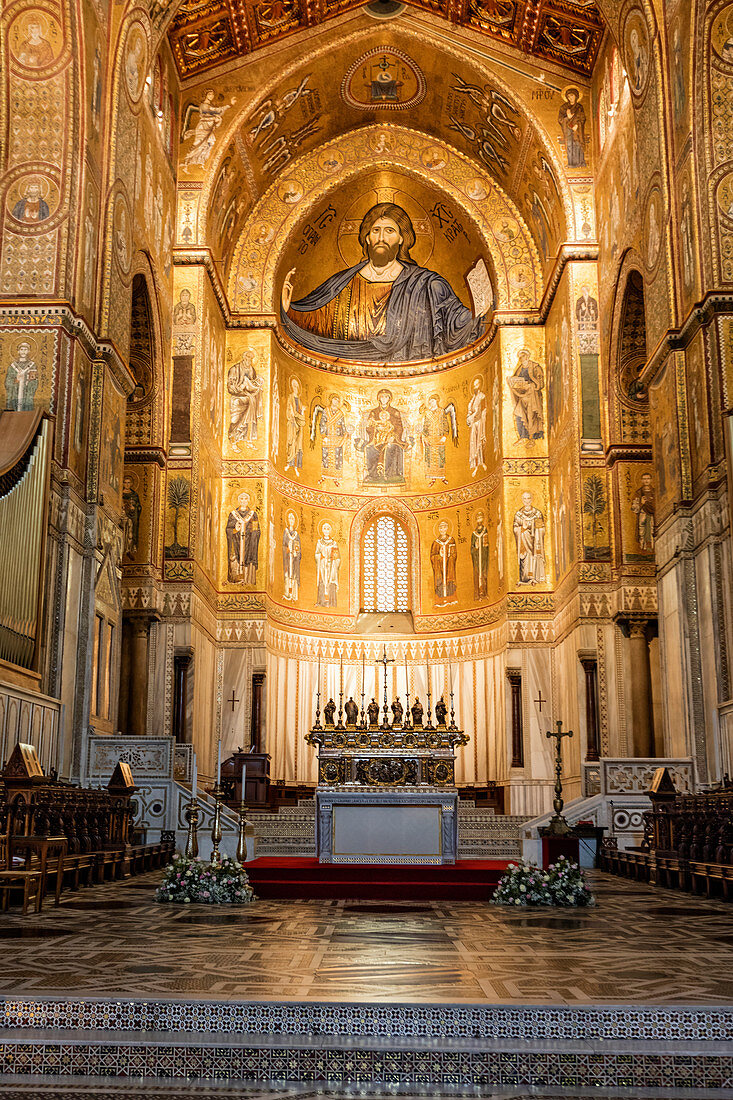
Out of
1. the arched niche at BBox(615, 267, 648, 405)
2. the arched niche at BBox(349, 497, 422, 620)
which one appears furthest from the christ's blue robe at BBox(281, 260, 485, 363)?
the arched niche at BBox(615, 267, 648, 405)

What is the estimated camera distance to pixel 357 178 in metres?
32.8

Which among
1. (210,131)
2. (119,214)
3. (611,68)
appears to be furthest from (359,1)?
Answer: (119,214)

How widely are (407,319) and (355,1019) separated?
30.6m

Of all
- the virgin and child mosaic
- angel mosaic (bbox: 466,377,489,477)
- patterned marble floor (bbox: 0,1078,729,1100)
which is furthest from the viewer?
the virgin and child mosaic

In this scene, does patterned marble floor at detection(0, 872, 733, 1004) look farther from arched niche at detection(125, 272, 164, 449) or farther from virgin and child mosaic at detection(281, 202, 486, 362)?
virgin and child mosaic at detection(281, 202, 486, 362)

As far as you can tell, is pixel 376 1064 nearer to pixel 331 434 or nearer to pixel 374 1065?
pixel 374 1065

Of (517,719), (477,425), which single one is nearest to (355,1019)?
(517,719)

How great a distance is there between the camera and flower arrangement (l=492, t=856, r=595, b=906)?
38.4ft

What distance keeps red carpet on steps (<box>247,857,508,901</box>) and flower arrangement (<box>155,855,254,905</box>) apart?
1551mm

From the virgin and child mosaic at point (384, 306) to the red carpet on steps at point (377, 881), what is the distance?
20711 mm

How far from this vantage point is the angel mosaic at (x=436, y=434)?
33438 millimetres

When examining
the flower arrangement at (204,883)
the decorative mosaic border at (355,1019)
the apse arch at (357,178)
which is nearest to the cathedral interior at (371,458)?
the decorative mosaic border at (355,1019)

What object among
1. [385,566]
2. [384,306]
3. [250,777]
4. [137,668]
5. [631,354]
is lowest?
[250,777]

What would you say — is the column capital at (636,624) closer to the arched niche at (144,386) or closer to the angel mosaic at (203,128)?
the arched niche at (144,386)
